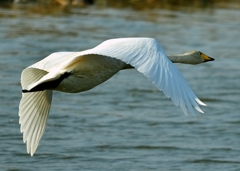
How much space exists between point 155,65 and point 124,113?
18.9 feet

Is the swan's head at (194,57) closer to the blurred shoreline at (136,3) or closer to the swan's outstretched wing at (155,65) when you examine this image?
the swan's outstretched wing at (155,65)

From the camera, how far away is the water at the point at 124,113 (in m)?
9.28

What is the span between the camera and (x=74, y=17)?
69.6 ft

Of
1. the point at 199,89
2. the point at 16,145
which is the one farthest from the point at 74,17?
the point at 16,145

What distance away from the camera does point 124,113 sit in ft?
38.1

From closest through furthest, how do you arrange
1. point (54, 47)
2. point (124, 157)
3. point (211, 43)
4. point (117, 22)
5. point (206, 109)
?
point (124, 157)
point (206, 109)
point (54, 47)
point (211, 43)
point (117, 22)

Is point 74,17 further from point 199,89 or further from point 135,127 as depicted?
point 135,127

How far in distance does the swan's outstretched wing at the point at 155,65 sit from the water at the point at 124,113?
2765 millimetres

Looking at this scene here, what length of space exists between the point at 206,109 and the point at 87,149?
320 centimetres

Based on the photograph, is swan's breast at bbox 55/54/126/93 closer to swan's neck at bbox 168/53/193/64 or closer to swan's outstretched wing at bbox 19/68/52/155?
swan's outstretched wing at bbox 19/68/52/155

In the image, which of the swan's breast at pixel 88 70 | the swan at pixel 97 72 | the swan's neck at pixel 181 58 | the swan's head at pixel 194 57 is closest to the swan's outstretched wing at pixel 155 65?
the swan at pixel 97 72

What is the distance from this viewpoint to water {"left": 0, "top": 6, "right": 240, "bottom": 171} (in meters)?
9.28

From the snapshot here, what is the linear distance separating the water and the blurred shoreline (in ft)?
10.8

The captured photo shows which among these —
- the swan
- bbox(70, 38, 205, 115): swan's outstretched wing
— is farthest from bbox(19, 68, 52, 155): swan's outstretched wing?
bbox(70, 38, 205, 115): swan's outstretched wing
